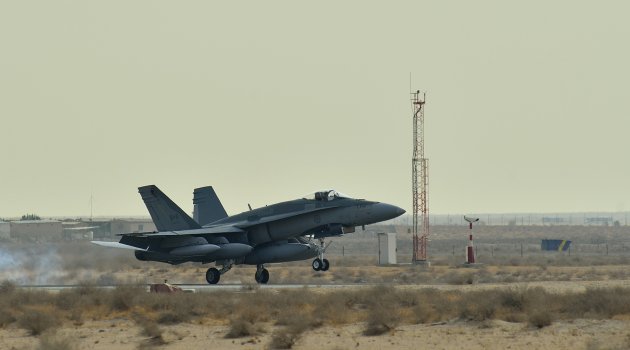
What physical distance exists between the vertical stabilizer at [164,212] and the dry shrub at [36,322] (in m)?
20.1

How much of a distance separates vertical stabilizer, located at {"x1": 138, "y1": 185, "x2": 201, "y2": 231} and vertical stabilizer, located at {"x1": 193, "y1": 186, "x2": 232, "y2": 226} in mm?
3339

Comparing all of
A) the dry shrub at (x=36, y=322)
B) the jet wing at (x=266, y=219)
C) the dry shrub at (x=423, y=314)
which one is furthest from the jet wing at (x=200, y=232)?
the dry shrub at (x=423, y=314)

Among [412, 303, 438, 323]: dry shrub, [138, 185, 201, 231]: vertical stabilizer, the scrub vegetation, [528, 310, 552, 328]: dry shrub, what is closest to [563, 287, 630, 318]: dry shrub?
the scrub vegetation

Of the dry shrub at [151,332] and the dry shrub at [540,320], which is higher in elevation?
the dry shrub at [540,320]

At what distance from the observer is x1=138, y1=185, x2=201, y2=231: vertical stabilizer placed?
180 feet

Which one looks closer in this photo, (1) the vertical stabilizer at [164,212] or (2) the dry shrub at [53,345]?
(2) the dry shrub at [53,345]

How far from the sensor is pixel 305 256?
172ft

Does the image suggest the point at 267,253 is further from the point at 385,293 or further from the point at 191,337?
the point at 191,337

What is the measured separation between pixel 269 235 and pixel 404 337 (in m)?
23.0

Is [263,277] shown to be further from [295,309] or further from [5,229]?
[5,229]

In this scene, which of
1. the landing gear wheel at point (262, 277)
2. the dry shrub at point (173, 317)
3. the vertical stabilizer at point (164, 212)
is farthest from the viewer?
the vertical stabilizer at point (164, 212)

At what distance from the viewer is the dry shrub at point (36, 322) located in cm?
3319

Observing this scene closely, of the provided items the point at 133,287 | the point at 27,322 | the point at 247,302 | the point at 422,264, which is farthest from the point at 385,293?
the point at 422,264

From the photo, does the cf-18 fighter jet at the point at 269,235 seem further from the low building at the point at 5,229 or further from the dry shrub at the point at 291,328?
the low building at the point at 5,229
